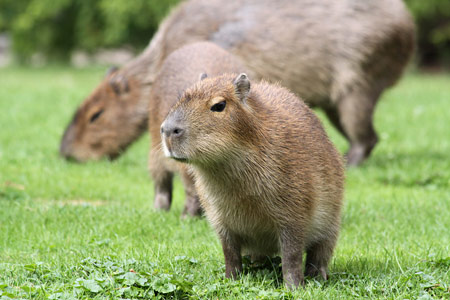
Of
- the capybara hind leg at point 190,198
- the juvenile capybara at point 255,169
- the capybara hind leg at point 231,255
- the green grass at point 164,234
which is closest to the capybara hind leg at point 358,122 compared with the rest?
the green grass at point 164,234

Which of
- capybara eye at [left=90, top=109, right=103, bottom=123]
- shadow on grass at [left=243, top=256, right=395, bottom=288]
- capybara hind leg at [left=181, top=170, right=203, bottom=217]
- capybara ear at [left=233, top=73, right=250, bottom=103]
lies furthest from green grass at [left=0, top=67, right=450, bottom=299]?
capybara ear at [left=233, top=73, right=250, bottom=103]

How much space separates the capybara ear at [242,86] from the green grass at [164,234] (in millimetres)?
1076

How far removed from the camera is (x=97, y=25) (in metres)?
25.4

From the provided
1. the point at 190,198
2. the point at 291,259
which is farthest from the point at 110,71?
the point at 291,259

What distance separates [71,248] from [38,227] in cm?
74

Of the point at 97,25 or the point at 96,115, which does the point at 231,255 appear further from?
the point at 97,25

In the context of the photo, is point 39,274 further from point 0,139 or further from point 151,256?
point 0,139

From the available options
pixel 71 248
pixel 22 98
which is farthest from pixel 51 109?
pixel 71 248

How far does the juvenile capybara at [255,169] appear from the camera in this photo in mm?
3949

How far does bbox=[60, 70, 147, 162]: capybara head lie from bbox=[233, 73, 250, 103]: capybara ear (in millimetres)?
4757

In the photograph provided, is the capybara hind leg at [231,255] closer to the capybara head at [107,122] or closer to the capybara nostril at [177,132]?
the capybara nostril at [177,132]

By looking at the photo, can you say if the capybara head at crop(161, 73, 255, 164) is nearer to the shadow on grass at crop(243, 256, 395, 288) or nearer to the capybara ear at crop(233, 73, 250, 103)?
the capybara ear at crop(233, 73, 250, 103)

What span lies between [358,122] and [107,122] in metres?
3.15

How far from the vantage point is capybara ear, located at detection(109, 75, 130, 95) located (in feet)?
28.5
